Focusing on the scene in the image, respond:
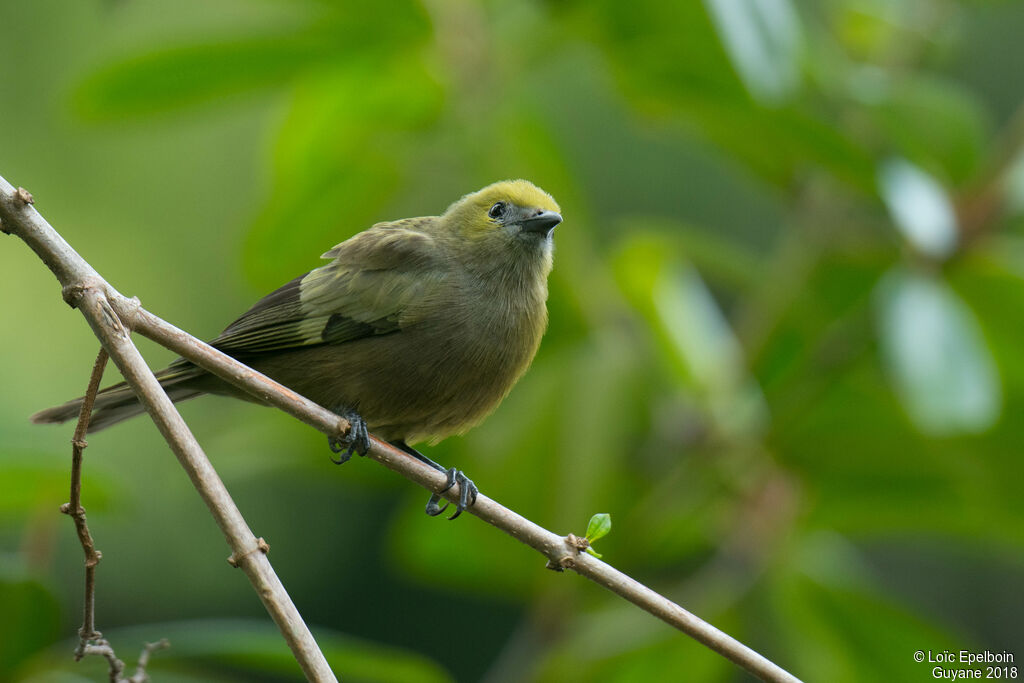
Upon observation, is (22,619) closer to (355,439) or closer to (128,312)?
(355,439)

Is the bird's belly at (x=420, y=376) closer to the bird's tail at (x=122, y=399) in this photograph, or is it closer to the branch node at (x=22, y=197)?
the bird's tail at (x=122, y=399)

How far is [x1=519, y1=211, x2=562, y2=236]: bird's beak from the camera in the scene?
304 cm

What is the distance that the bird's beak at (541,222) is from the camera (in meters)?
3.04

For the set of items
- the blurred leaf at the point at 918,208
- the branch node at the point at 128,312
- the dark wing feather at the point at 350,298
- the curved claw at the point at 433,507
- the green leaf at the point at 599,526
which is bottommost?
the green leaf at the point at 599,526

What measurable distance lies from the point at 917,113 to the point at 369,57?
69.1 inches

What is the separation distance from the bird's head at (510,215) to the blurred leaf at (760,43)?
609mm

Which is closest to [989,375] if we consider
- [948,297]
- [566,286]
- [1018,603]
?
[948,297]

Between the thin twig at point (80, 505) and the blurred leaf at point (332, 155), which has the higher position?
the blurred leaf at point (332, 155)

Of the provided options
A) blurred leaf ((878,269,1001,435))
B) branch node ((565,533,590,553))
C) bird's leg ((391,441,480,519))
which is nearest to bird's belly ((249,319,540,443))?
bird's leg ((391,441,480,519))

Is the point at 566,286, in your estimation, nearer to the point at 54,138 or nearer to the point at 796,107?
the point at 796,107

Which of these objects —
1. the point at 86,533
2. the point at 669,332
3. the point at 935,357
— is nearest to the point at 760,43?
the point at 669,332

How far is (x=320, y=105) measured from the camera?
364 cm

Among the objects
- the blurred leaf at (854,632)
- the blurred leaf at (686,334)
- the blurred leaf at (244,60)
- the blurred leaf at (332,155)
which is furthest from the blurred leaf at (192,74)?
the blurred leaf at (854,632)

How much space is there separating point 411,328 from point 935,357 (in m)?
1.46
